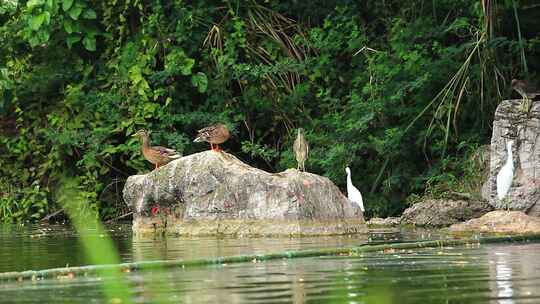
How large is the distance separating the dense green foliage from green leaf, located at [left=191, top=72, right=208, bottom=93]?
0.02 metres

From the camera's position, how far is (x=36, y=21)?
19141 millimetres

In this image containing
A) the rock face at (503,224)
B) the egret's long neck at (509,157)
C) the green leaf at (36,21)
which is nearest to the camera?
the rock face at (503,224)

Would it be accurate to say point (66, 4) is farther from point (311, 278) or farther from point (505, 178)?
point (311, 278)

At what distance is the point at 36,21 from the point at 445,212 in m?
7.82

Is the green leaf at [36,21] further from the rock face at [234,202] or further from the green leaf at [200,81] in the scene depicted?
the rock face at [234,202]

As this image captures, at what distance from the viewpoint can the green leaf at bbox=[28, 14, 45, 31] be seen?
19078mm

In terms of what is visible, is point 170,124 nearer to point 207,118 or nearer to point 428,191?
point 207,118

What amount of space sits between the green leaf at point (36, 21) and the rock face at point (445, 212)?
724cm

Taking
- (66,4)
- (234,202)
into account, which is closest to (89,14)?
(66,4)

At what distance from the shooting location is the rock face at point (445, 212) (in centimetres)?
1538

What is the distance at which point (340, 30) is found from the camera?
19859mm

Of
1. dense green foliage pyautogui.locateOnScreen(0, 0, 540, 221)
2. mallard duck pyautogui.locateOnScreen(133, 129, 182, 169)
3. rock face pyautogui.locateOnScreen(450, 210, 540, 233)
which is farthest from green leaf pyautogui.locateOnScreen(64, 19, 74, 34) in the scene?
rock face pyautogui.locateOnScreen(450, 210, 540, 233)

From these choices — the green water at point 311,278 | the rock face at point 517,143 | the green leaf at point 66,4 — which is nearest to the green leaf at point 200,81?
the green leaf at point 66,4

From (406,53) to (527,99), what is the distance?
2852mm
